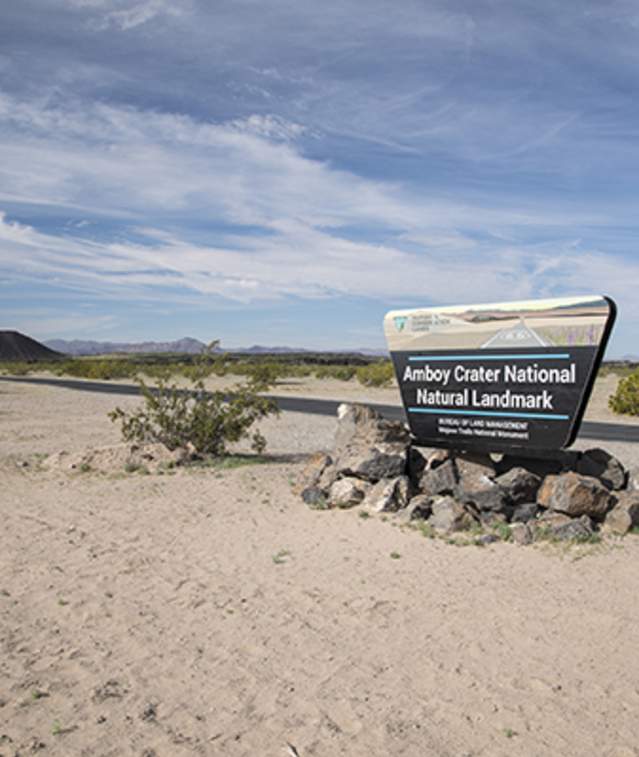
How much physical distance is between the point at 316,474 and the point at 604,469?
3.81 m

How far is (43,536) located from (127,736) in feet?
15.6

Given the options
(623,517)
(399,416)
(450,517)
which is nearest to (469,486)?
(450,517)

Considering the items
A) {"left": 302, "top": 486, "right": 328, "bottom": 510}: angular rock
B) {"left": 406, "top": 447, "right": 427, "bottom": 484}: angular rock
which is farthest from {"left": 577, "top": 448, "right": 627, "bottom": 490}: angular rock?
{"left": 302, "top": 486, "right": 328, "bottom": 510}: angular rock

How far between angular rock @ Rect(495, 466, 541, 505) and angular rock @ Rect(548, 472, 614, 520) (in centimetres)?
38

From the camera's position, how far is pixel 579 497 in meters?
8.53

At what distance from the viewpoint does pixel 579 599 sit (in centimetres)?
663

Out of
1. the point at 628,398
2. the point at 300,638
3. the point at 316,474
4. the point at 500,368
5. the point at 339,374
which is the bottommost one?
the point at 300,638

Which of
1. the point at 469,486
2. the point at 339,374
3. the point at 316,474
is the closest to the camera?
the point at 469,486

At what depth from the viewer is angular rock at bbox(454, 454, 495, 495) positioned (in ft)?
29.9

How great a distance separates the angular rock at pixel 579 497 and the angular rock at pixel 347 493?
2.44 meters

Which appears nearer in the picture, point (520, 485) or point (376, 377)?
point (520, 485)

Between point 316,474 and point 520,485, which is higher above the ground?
point 520,485

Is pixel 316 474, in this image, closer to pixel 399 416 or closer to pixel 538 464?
pixel 538 464

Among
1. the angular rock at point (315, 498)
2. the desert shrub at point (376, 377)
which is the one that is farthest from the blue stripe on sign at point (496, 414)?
the desert shrub at point (376, 377)
